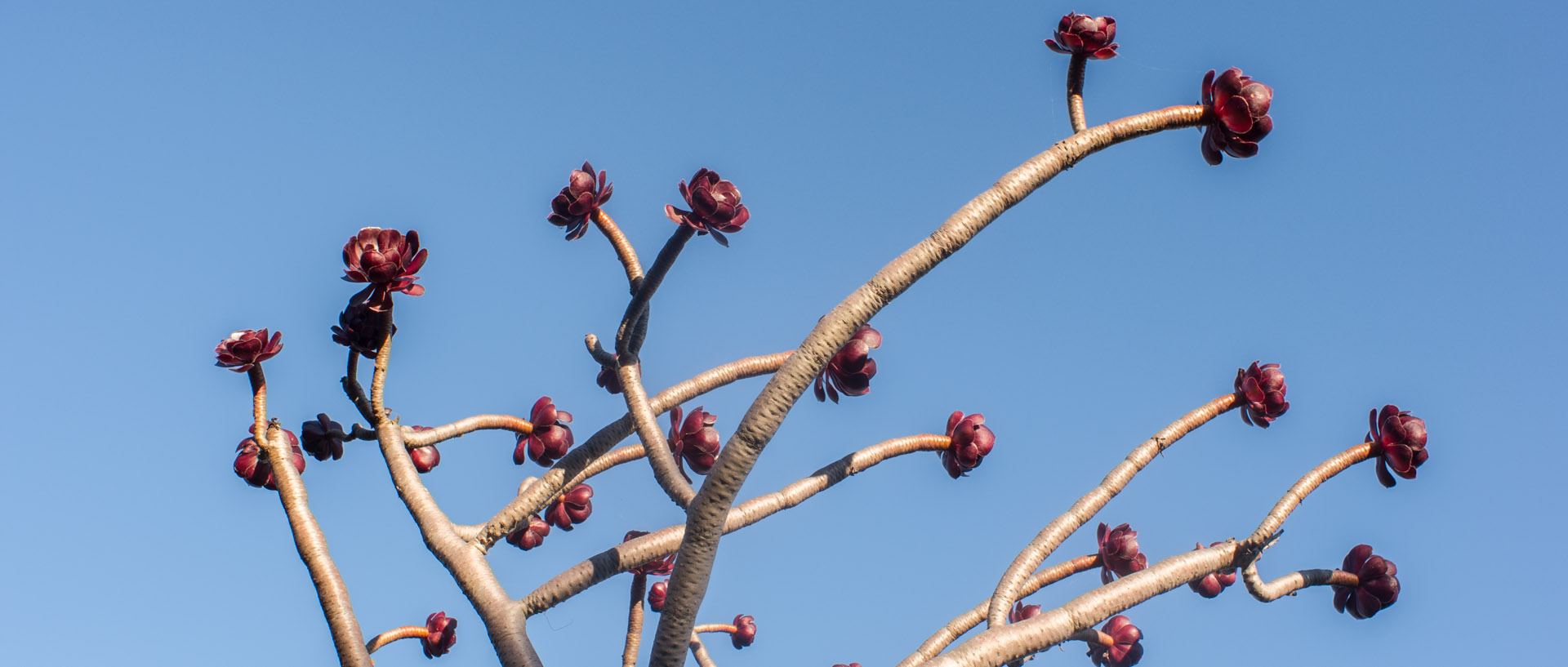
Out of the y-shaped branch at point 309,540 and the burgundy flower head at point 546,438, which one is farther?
the burgundy flower head at point 546,438

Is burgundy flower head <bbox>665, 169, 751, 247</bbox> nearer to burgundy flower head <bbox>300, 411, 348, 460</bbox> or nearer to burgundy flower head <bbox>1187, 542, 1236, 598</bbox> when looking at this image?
burgundy flower head <bbox>300, 411, 348, 460</bbox>

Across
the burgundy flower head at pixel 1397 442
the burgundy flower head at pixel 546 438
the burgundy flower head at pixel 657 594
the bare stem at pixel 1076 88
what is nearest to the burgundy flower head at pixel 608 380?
the burgundy flower head at pixel 546 438

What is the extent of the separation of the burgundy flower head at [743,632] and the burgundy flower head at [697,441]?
4.74 feet

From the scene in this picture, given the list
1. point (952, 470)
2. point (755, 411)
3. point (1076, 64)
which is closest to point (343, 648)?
point (755, 411)

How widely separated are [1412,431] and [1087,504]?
102 cm

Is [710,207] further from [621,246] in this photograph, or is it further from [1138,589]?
[1138,589]

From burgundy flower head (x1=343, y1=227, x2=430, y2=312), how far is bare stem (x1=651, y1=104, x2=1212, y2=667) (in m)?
1.01

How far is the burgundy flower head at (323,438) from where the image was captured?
295cm

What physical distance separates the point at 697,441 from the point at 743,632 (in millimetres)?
1567

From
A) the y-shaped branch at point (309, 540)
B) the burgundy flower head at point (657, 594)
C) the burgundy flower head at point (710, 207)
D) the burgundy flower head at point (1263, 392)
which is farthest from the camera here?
the burgundy flower head at point (657, 594)

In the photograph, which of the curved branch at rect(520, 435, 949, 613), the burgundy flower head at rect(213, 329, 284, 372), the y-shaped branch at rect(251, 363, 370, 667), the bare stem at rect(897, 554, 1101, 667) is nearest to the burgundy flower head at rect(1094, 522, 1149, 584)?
the bare stem at rect(897, 554, 1101, 667)

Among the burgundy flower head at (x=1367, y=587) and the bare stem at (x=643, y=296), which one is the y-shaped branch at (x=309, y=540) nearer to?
the bare stem at (x=643, y=296)

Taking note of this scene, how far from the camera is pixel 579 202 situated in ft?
9.21

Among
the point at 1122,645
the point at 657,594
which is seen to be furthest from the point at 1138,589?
the point at 657,594
